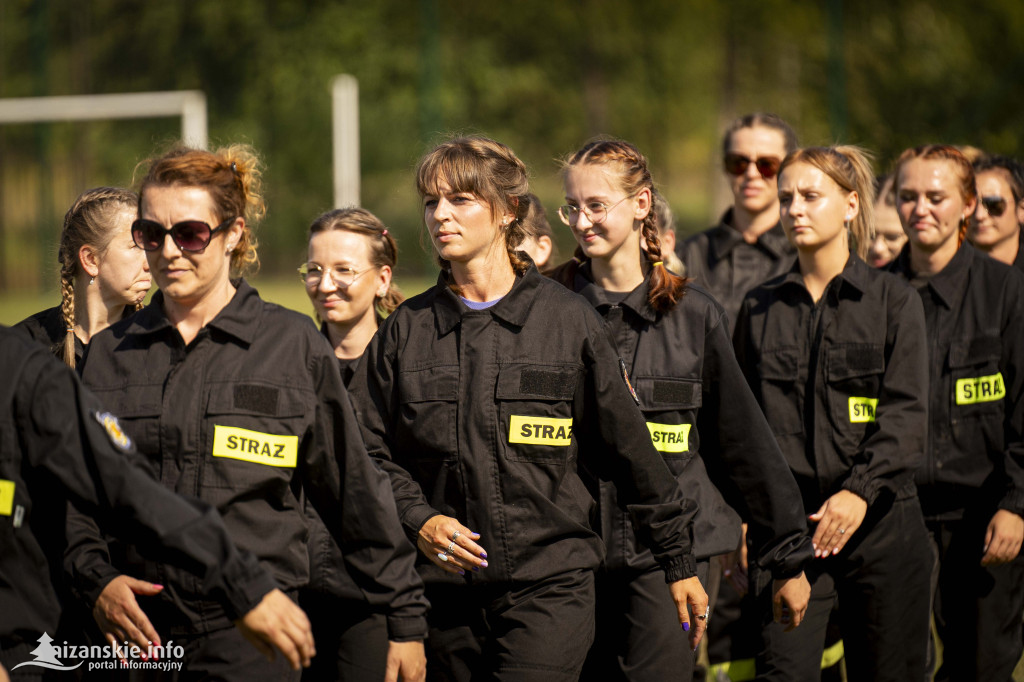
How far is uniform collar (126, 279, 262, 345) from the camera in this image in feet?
10.7

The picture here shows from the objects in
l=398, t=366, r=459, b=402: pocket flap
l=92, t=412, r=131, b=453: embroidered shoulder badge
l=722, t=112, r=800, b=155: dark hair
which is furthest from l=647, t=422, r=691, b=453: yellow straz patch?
l=722, t=112, r=800, b=155: dark hair

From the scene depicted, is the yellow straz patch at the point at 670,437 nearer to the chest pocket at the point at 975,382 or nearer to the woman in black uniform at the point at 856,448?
the woman in black uniform at the point at 856,448

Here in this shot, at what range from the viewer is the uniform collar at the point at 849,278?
4.66m

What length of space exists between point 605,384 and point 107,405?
4.67 ft

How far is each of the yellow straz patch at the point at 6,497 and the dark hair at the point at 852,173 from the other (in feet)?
10.9

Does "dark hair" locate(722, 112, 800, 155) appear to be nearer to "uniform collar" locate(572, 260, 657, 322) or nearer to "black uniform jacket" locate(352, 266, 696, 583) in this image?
"uniform collar" locate(572, 260, 657, 322)

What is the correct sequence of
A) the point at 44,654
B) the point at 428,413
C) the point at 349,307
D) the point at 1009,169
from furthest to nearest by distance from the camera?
1. the point at 1009,169
2. the point at 349,307
3. the point at 428,413
4. the point at 44,654

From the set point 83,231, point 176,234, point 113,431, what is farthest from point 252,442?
point 83,231

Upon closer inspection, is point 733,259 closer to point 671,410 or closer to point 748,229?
point 748,229

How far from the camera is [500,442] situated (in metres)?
3.59

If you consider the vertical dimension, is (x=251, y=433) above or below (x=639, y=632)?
above

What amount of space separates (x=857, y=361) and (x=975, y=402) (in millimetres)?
746

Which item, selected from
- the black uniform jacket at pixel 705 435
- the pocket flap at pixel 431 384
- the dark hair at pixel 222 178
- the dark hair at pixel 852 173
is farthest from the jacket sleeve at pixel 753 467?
the dark hair at pixel 222 178

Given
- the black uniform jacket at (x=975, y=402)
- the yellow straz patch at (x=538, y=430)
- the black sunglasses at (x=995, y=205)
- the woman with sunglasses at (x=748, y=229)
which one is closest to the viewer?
the yellow straz patch at (x=538, y=430)
